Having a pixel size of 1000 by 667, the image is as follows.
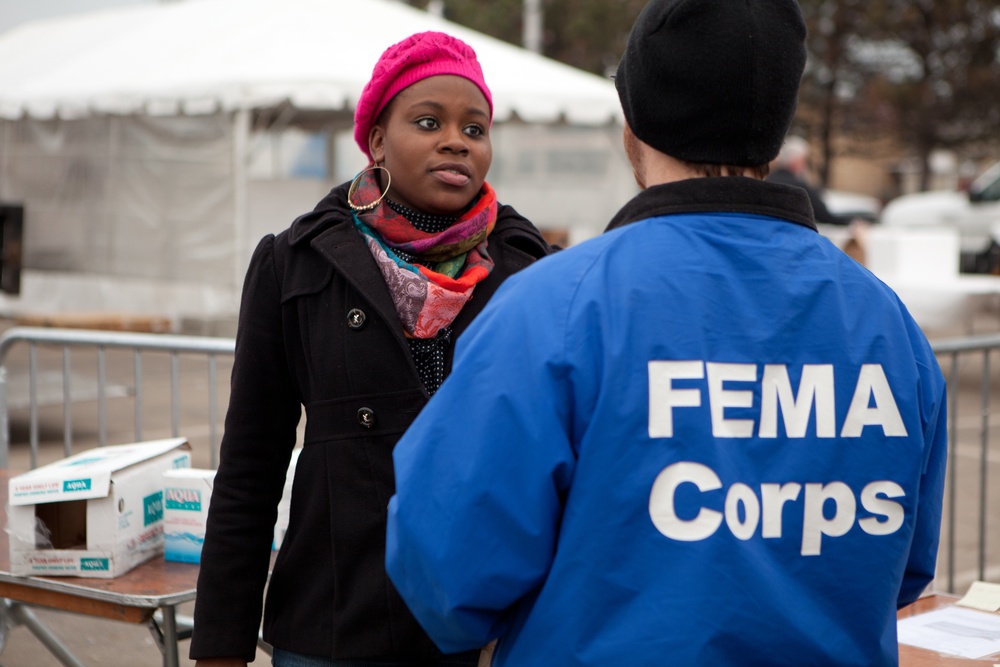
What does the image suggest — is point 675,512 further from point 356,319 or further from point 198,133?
point 198,133

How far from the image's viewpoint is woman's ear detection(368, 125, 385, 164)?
219 centimetres

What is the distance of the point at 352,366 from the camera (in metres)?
1.97

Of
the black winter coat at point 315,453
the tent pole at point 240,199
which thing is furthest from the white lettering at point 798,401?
the tent pole at point 240,199

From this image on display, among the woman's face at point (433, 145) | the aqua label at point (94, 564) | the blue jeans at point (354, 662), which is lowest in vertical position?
the aqua label at point (94, 564)

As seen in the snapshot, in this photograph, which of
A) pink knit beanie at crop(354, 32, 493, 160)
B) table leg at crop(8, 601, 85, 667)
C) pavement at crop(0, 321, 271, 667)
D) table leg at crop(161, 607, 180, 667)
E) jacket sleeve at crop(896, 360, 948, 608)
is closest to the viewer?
jacket sleeve at crop(896, 360, 948, 608)

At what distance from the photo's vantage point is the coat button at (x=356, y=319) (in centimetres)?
197

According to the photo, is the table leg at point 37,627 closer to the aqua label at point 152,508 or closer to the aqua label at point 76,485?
the aqua label at point 152,508

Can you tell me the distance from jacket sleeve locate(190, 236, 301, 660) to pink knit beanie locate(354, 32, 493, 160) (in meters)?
0.34

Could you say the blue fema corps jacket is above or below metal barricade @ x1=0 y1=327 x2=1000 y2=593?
above

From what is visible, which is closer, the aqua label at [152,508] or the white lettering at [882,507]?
the white lettering at [882,507]

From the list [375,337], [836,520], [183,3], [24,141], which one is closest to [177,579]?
[375,337]

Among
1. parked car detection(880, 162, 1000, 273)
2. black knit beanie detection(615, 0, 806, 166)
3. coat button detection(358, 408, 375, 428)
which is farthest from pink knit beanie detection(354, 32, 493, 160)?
parked car detection(880, 162, 1000, 273)

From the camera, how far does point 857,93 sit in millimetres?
28797

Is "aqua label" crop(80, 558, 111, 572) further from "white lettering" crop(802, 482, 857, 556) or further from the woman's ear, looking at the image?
"white lettering" crop(802, 482, 857, 556)
